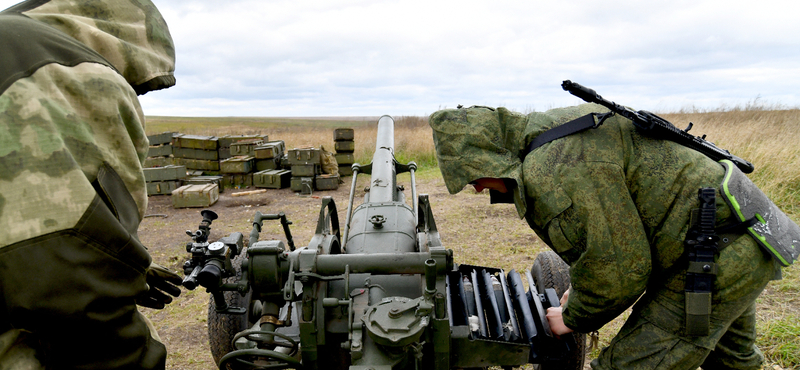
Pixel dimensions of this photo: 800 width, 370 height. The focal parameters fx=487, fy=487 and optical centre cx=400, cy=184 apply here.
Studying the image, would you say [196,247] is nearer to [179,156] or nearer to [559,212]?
[559,212]

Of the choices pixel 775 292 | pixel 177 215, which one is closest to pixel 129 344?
pixel 775 292

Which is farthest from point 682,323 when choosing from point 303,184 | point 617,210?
point 303,184

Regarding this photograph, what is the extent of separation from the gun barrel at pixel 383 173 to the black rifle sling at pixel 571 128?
82.9 inches

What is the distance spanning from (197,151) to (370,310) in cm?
1254

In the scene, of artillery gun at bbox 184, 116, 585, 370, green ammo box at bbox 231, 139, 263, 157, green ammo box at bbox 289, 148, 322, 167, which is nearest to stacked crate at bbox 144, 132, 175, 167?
green ammo box at bbox 231, 139, 263, 157

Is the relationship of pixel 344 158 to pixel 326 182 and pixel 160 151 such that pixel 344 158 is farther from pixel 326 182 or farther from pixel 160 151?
pixel 160 151

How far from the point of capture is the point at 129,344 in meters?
1.28

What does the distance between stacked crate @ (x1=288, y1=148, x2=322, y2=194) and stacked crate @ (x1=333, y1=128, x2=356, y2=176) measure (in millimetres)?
1492

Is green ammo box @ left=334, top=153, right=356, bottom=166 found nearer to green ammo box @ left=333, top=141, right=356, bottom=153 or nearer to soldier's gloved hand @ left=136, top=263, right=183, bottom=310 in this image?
green ammo box @ left=333, top=141, right=356, bottom=153

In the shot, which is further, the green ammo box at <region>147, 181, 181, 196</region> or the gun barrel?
the green ammo box at <region>147, 181, 181, 196</region>

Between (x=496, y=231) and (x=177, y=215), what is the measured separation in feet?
20.8

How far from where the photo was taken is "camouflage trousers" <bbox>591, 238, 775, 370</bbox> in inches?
83.9

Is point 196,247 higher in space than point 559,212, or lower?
lower

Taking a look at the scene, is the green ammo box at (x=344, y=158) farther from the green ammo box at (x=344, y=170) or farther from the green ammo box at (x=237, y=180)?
the green ammo box at (x=237, y=180)
